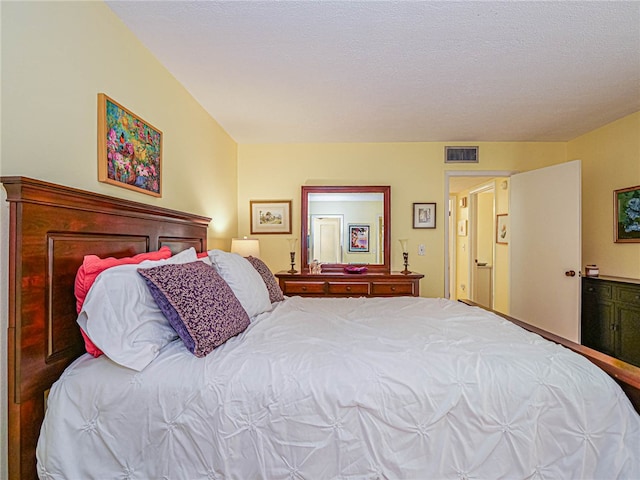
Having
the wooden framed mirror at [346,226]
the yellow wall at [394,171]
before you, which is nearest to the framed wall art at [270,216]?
the yellow wall at [394,171]

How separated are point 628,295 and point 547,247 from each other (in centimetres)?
83

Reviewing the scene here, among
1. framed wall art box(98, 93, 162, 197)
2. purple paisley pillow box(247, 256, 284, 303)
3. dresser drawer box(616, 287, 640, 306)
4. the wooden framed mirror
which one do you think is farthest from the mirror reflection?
dresser drawer box(616, 287, 640, 306)

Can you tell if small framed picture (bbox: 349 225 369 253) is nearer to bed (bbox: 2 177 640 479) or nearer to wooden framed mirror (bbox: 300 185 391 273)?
wooden framed mirror (bbox: 300 185 391 273)

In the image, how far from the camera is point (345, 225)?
12.7 ft

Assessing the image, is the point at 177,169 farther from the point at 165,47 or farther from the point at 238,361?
the point at 238,361

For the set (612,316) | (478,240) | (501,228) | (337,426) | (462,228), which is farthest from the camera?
(462,228)

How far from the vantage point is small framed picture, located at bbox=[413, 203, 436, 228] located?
3908 mm

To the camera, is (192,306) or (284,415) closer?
(284,415)

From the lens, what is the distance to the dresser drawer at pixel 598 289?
3008 millimetres

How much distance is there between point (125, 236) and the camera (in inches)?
63.1

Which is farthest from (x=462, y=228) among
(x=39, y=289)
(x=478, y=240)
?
(x=39, y=289)

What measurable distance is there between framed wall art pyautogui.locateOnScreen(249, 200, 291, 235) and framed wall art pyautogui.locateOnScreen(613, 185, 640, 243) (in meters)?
3.42

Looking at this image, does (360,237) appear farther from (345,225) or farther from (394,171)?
(394,171)

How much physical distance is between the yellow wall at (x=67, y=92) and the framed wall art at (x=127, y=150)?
0.13 ft
